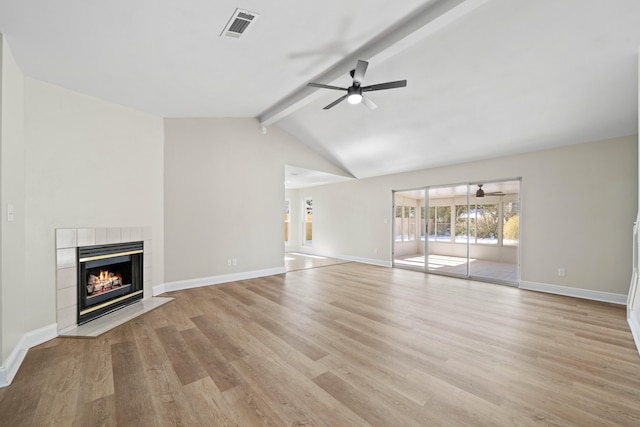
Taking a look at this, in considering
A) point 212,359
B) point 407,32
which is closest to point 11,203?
point 212,359

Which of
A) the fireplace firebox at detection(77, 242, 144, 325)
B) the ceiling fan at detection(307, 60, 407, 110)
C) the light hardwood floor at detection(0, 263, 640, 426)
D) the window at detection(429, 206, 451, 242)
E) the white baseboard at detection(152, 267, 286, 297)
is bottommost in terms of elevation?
the light hardwood floor at detection(0, 263, 640, 426)

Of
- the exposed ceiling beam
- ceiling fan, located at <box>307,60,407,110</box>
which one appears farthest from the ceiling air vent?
the exposed ceiling beam

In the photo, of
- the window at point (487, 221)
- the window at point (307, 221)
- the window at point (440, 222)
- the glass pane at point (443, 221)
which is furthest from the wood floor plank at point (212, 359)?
the window at point (307, 221)

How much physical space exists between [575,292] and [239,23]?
6.17m

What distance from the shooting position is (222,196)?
518 cm

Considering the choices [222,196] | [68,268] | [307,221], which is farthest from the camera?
[307,221]

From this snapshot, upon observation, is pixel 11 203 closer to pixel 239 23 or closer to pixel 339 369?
pixel 239 23

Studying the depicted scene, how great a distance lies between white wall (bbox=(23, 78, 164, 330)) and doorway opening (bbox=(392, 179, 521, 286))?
579cm

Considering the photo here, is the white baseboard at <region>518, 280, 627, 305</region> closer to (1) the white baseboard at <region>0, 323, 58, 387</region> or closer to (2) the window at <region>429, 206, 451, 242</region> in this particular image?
(2) the window at <region>429, 206, 451, 242</region>

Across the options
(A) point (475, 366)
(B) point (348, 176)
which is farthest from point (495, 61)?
(B) point (348, 176)

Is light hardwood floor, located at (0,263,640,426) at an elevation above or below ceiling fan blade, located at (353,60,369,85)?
below

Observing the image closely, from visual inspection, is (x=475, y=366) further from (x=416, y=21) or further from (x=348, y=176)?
(x=348, y=176)

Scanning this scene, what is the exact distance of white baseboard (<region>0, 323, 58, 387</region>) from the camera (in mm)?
2064

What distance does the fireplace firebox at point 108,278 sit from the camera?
326cm
